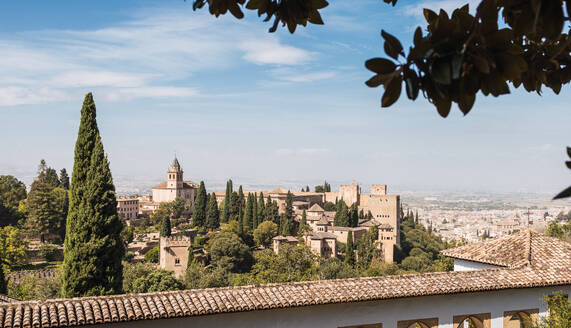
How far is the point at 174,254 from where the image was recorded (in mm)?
35219

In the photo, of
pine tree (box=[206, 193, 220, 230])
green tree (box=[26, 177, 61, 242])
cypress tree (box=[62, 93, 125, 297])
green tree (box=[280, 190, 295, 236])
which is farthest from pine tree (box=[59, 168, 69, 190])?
cypress tree (box=[62, 93, 125, 297])

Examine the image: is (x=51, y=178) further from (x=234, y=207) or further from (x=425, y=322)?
(x=425, y=322)

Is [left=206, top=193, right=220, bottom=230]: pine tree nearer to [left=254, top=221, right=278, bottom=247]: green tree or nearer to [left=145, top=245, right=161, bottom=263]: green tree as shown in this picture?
[left=254, top=221, right=278, bottom=247]: green tree

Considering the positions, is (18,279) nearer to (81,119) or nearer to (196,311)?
(81,119)

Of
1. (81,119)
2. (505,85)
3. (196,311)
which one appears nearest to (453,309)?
(196,311)

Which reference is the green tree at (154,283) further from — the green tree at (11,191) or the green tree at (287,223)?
the green tree at (287,223)

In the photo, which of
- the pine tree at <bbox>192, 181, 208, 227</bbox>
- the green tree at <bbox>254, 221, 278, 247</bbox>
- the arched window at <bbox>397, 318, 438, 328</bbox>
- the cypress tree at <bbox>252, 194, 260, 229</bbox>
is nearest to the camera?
the arched window at <bbox>397, 318, 438, 328</bbox>

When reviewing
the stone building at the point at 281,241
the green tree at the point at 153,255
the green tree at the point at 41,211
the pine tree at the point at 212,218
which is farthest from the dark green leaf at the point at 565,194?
the pine tree at the point at 212,218

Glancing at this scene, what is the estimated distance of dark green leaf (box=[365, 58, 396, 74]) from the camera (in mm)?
1043

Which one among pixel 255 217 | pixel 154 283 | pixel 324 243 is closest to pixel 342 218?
pixel 324 243

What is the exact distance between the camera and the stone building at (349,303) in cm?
635

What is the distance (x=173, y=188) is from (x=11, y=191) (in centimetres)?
3418

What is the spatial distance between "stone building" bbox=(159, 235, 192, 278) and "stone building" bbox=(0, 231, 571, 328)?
27.7m

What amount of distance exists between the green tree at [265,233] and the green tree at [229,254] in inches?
229
